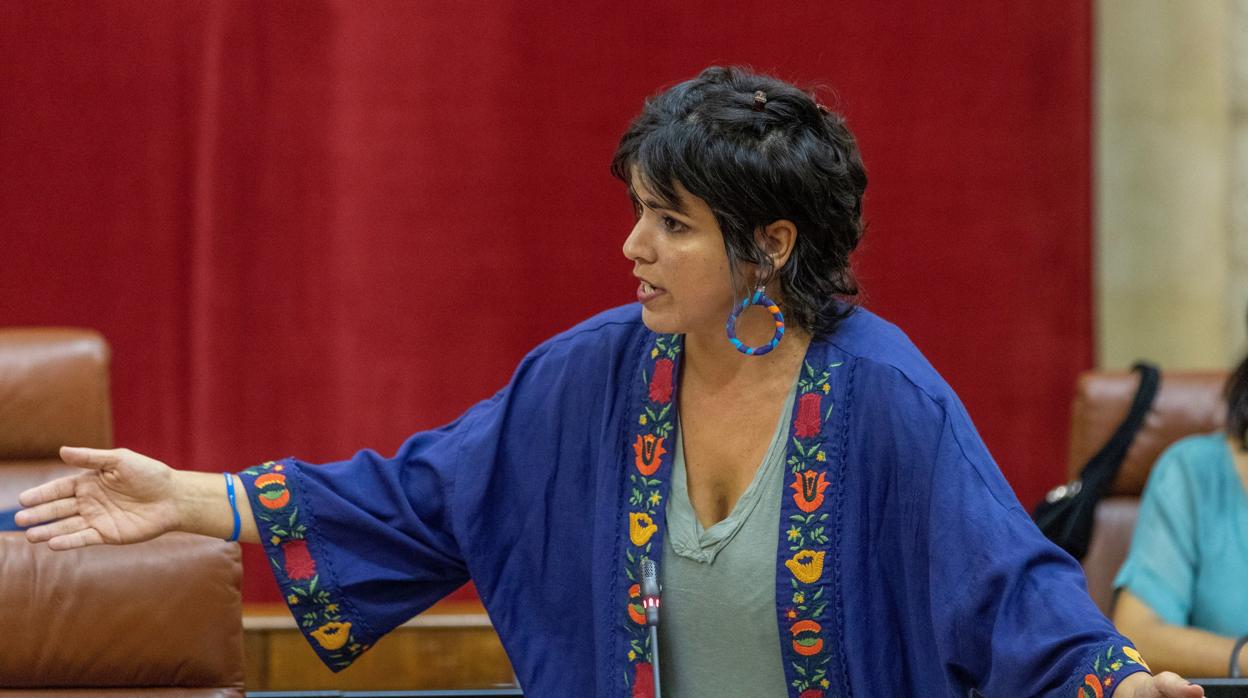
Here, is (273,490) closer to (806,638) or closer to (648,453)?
(648,453)

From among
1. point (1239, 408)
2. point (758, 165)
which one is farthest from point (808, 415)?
point (1239, 408)

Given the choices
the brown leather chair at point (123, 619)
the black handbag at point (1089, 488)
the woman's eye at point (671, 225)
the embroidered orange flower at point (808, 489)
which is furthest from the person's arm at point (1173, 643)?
the brown leather chair at point (123, 619)

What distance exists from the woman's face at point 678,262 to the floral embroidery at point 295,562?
483 mm

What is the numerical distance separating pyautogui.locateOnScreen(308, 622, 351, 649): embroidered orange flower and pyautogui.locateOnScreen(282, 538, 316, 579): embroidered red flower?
2.7 inches

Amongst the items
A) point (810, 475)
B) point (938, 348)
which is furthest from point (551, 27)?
point (810, 475)

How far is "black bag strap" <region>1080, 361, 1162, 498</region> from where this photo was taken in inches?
103

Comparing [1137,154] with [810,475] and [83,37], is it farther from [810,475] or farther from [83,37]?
A: [83,37]

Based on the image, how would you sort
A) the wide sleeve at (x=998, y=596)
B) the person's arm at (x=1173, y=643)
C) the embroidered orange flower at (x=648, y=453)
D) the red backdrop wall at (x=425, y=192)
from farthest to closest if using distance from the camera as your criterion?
the red backdrop wall at (x=425, y=192), the person's arm at (x=1173, y=643), the embroidered orange flower at (x=648, y=453), the wide sleeve at (x=998, y=596)

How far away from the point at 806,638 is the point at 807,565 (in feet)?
0.26

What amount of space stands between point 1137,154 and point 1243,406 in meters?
1.02

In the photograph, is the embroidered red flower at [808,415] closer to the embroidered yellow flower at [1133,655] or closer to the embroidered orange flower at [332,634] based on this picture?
the embroidered yellow flower at [1133,655]

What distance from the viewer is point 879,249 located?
3213 mm

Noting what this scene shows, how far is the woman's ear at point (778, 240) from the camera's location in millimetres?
1660

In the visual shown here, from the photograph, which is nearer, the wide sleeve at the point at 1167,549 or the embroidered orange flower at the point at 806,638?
the embroidered orange flower at the point at 806,638
